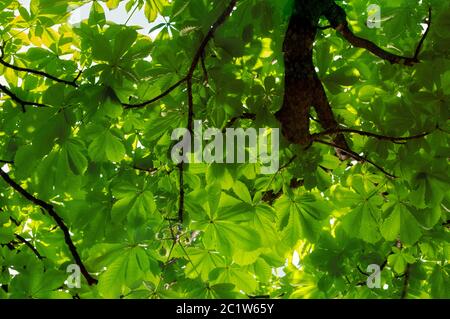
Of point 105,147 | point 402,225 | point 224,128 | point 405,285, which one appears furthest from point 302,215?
point 105,147

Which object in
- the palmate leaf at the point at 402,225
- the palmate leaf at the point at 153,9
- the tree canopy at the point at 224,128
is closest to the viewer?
the tree canopy at the point at 224,128

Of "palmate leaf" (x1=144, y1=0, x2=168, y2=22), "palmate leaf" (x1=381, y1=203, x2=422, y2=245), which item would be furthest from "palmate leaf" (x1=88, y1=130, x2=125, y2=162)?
"palmate leaf" (x1=381, y1=203, x2=422, y2=245)

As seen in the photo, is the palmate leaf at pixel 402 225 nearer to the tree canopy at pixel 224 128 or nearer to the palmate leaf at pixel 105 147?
the tree canopy at pixel 224 128

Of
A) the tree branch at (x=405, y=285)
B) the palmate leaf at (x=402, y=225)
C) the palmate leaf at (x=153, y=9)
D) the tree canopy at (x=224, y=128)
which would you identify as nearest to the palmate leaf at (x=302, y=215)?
the tree canopy at (x=224, y=128)

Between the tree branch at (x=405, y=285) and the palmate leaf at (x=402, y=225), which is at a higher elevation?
the palmate leaf at (x=402, y=225)

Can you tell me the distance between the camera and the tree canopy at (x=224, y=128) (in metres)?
1.52

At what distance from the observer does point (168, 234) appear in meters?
2.08

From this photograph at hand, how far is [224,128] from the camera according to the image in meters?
1.71

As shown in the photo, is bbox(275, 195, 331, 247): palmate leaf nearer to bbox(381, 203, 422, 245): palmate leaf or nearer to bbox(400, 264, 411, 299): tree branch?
bbox(381, 203, 422, 245): palmate leaf

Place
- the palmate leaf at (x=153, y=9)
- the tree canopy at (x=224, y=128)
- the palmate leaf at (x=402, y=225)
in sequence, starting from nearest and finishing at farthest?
the tree canopy at (x=224, y=128) → the palmate leaf at (x=402, y=225) → the palmate leaf at (x=153, y=9)

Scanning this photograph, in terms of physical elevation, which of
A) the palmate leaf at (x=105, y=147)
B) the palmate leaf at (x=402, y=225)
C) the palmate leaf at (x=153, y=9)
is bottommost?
the palmate leaf at (x=402, y=225)

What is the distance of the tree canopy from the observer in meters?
1.52

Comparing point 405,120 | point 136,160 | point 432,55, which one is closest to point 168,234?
point 136,160

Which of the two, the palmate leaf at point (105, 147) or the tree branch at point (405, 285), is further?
the tree branch at point (405, 285)
